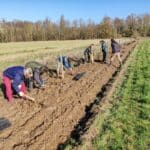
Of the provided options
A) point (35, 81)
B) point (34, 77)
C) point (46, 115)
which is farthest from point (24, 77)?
point (46, 115)

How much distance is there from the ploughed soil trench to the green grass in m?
0.93

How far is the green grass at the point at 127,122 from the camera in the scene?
7613 mm

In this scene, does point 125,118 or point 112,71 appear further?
point 112,71

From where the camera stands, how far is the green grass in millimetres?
7613

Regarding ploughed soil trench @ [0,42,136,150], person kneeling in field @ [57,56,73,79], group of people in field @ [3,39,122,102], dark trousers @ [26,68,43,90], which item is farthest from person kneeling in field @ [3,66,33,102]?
person kneeling in field @ [57,56,73,79]

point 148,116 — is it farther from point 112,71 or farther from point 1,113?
point 112,71

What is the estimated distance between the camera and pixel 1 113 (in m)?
10.7

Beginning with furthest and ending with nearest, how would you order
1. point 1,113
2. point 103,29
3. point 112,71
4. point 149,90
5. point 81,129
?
point 103,29, point 112,71, point 149,90, point 1,113, point 81,129

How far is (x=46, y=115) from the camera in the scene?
33.4ft

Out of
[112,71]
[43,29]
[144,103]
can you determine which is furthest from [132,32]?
[144,103]

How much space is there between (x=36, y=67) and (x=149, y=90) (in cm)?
463

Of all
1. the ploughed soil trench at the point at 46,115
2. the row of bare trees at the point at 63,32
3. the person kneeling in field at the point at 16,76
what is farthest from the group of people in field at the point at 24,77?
the row of bare trees at the point at 63,32

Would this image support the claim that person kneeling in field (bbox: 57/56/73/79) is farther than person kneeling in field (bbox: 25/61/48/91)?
Yes

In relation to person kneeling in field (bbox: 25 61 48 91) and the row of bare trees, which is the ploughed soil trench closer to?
person kneeling in field (bbox: 25 61 48 91)
